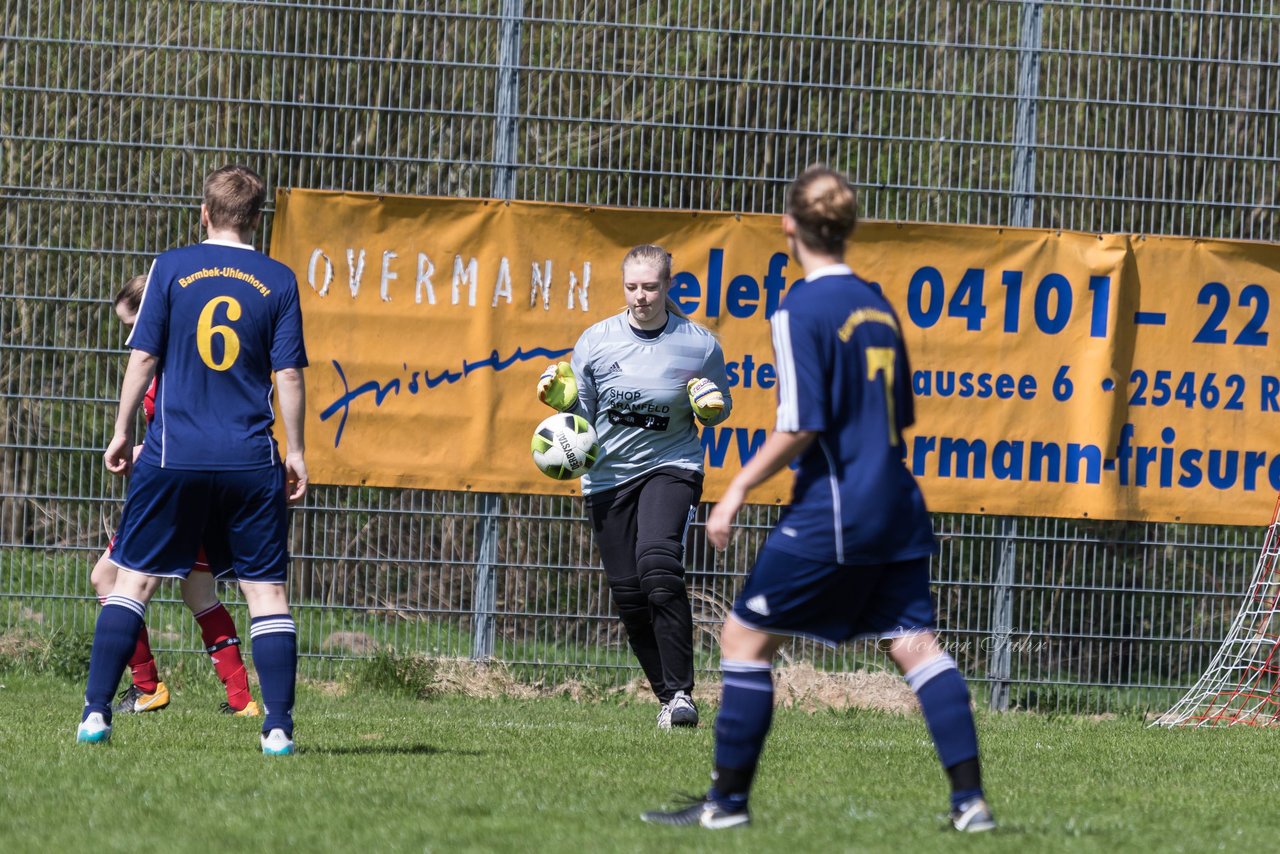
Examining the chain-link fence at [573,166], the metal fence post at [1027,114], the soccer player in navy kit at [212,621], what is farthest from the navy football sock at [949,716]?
the metal fence post at [1027,114]

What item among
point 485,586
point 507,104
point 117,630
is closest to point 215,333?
point 117,630

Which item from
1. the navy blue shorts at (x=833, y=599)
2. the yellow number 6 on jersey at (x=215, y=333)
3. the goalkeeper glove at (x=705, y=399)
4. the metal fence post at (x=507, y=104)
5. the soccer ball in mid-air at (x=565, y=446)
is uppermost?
the metal fence post at (x=507, y=104)

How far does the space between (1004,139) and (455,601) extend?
412 centimetres

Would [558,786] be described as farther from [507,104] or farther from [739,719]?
[507,104]

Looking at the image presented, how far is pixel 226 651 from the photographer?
7574 millimetres

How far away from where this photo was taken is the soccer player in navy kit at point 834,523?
14.2 feet

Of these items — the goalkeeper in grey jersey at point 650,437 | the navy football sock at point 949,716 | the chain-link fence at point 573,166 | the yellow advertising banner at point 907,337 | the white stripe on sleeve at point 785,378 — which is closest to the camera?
the white stripe on sleeve at point 785,378

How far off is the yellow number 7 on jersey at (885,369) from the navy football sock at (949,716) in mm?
618

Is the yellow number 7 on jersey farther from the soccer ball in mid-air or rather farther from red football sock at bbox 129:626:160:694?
red football sock at bbox 129:626:160:694

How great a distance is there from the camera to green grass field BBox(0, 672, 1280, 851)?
4.32 metres

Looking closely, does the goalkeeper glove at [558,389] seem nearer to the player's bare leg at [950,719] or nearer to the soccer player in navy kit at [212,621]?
the soccer player in navy kit at [212,621]

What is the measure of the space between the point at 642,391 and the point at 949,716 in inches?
130

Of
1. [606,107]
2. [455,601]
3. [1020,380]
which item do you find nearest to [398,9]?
[606,107]

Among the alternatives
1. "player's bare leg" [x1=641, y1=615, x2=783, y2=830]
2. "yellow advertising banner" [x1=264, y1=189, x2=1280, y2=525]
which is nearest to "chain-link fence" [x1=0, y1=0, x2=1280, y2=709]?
"yellow advertising banner" [x1=264, y1=189, x2=1280, y2=525]
